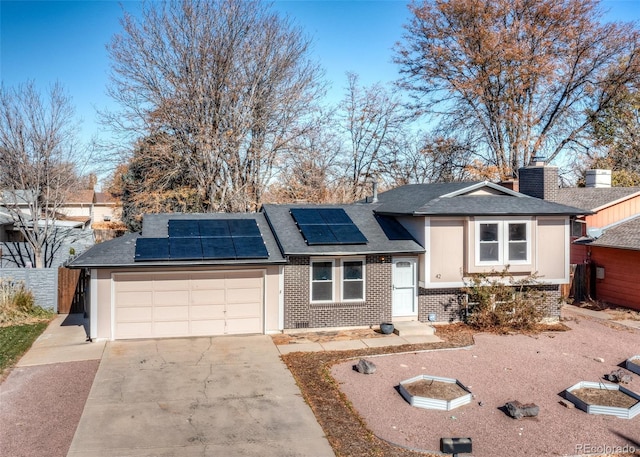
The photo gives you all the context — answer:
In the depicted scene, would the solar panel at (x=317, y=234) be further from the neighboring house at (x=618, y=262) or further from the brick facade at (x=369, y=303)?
the neighboring house at (x=618, y=262)

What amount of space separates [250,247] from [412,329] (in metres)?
5.42

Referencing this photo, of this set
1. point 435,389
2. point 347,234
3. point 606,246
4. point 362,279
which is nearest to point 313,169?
point 347,234

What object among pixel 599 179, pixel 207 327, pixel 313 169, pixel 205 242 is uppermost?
pixel 313 169

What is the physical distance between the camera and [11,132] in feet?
74.6

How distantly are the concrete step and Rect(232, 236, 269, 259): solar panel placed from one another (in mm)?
4506

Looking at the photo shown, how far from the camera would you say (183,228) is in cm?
1552

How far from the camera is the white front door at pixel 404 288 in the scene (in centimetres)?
1573

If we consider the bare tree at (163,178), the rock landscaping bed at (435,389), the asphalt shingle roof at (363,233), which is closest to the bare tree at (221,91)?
the bare tree at (163,178)

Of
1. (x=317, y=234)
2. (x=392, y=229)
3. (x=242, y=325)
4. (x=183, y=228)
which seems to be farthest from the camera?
(x=392, y=229)

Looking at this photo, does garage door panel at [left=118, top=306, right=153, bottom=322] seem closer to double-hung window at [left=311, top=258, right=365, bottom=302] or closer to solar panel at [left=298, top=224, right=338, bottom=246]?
double-hung window at [left=311, top=258, right=365, bottom=302]

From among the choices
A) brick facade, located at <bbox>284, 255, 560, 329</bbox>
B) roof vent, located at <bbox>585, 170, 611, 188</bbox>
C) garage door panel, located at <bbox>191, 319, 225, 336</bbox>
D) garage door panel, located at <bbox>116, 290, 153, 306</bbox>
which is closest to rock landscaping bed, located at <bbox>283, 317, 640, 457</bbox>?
brick facade, located at <bbox>284, 255, 560, 329</bbox>

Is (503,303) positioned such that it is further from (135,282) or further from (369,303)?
(135,282)

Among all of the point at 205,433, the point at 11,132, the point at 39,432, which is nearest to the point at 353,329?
the point at 205,433

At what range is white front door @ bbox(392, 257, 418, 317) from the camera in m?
15.7
